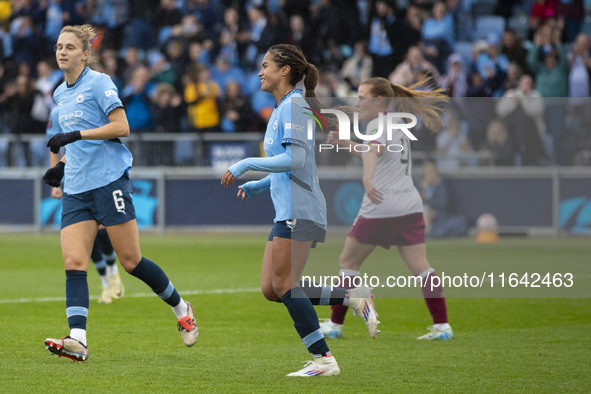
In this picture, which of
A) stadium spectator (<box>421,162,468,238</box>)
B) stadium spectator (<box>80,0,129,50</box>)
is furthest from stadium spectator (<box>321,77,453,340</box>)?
stadium spectator (<box>80,0,129,50</box>)

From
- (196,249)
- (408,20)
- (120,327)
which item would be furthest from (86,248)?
(408,20)

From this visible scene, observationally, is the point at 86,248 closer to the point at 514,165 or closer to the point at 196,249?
the point at 196,249

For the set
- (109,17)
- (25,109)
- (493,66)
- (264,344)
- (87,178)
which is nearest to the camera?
(87,178)

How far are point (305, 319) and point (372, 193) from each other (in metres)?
2.05

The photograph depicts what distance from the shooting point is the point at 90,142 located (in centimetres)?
691

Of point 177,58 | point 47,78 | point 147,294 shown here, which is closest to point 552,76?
point 177,58

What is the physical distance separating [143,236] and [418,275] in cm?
1080

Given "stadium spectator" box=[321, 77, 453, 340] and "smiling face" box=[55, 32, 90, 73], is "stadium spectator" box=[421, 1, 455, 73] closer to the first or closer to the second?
"stadium spectator" box=[321, 77, 453, 340]

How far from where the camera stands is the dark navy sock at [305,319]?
619cm

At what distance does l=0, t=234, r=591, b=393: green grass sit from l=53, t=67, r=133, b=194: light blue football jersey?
120 centimetres

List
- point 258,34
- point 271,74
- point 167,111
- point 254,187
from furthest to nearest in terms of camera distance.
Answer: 1. point 258,34
2. point 167,111
3. point 254,187
4. point 271,74

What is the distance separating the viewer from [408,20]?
20.4m

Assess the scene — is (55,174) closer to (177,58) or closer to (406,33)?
(406,33)

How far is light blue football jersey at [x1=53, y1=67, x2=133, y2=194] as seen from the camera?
6.88m
